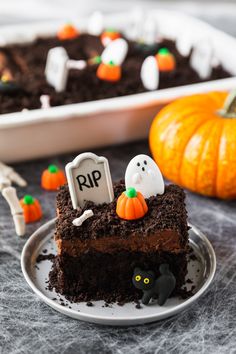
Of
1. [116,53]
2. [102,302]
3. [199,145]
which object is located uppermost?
[116,53]

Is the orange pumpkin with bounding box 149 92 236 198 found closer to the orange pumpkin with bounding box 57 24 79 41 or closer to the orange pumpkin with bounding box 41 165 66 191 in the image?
the orange pumpkin with bounding box 41 165 66 191

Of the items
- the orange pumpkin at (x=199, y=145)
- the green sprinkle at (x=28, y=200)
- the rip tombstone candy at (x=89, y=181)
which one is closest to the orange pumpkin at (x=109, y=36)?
the orange pumpkin at (x=199, y=145)

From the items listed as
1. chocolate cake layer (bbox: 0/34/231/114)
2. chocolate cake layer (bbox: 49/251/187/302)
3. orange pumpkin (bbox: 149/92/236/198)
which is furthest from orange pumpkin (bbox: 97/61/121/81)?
chocolate cake layer (bbox: 49/251/187/302)

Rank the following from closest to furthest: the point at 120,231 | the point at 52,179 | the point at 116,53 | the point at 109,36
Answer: the point at 120,231 → the point at 52,179 → the point at 116,53 → the point at 109,36

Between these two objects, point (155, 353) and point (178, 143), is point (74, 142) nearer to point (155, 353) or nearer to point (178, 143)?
point (178, 143)

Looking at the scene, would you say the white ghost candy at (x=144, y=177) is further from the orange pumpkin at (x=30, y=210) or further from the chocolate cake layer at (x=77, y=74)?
the chocolate cake layer at (x=77, y=74)

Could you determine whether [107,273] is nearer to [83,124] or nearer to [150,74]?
[83,124]

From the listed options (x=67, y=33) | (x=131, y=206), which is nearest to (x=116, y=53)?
(x=67, y=33)

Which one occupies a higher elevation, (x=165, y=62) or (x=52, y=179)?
(x=165, y=62)

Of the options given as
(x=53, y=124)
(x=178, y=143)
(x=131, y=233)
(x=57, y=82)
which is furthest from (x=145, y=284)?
(x=57, y=82)
